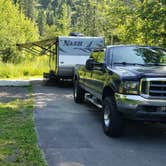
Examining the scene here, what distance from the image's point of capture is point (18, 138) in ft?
25.5

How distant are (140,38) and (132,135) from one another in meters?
9.44

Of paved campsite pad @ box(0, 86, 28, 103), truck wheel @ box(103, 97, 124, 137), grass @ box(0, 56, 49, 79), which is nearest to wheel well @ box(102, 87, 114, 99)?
truck wheel @ box(103, 97, 124, 137)

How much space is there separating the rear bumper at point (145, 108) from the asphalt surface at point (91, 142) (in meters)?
0.56

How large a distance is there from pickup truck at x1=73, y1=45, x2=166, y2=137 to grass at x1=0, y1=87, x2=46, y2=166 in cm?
165

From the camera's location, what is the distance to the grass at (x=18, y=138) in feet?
20.7

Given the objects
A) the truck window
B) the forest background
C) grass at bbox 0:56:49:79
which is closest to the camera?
the truck window

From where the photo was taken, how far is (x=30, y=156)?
21.3 ft

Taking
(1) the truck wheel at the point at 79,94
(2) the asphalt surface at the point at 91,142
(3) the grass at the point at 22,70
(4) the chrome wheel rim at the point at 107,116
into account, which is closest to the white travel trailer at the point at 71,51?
(1) the truck wheel at the point at 79,94

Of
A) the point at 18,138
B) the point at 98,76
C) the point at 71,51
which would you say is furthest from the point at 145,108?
the point at 71,51

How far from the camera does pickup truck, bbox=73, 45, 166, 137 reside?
7449 mm

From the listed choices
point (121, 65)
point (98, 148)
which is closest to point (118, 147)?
point (98, 148)

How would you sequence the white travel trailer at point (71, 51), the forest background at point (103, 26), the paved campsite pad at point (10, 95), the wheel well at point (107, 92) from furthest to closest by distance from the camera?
the white travel trailer at point (71, 51), the forest background at point (103, 26), the paved campsite pad at point (10, 95), the wheel well at point (107, 92)

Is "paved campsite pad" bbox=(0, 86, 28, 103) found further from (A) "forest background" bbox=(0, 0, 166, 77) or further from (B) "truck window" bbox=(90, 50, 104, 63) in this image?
(A) "forest background" bbox=(0, 0, 166, 77)

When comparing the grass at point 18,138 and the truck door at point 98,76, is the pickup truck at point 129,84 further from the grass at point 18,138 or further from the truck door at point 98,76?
the grass at point 18,138
